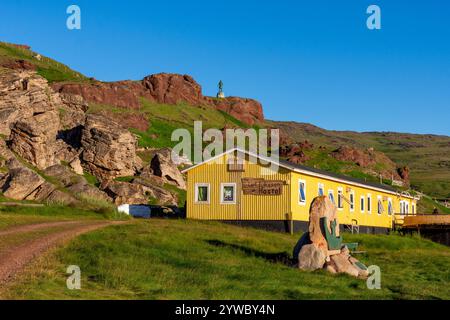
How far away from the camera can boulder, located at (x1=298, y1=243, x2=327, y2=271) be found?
18.9 meters

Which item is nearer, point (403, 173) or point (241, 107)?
point (403, 173)

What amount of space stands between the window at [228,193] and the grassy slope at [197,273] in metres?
10.3

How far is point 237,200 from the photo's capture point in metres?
35.6

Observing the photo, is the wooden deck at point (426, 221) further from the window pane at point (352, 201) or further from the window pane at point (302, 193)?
the window pane at point (302, 193)

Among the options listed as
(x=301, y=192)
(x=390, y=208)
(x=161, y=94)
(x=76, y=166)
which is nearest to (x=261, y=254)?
(x=301, y=192)

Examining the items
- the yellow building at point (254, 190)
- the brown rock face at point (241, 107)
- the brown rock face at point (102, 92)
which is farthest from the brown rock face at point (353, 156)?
the yellow building at point (254, 190)

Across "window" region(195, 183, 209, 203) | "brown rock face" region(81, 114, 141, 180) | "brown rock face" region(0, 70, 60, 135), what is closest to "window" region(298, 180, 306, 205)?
"window" region(195, 183, 209, 203)

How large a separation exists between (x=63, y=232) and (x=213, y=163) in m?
14.8

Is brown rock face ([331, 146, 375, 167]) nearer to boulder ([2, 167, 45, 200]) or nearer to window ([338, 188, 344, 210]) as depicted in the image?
window ([338, 188, 344, 210])

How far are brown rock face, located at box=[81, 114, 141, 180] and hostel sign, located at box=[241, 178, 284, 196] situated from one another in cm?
1780

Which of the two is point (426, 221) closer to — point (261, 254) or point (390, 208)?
point (390, 208)

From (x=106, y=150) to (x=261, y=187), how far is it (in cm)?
1974
